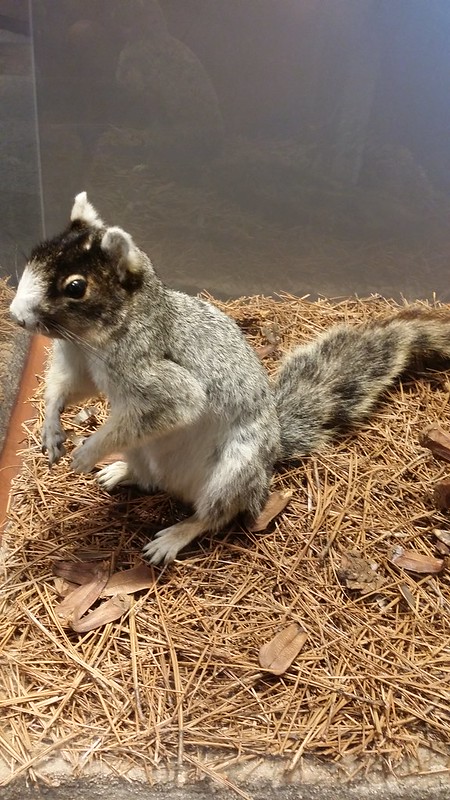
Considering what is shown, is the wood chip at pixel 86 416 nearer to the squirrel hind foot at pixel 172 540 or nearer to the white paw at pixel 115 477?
the white paw at pixel 115 477

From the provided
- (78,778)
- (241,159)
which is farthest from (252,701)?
(241,159)

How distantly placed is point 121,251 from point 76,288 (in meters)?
0.17

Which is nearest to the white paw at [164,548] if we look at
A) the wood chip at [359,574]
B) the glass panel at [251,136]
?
the wood chip at [359,574]

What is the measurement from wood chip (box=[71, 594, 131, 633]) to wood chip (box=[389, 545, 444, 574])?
0.98m

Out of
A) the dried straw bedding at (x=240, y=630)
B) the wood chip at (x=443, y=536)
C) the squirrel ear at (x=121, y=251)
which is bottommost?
the dried straw bedding at (x=240, y=630)

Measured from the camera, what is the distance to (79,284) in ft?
6.09

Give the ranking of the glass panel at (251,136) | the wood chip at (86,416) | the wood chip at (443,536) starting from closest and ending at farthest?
the wood chip at (443,536), the wood chip at (86,416), the glass panel at (251,136)

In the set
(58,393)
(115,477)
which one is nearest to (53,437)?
(58,393)

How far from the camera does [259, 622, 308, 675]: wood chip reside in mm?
2020

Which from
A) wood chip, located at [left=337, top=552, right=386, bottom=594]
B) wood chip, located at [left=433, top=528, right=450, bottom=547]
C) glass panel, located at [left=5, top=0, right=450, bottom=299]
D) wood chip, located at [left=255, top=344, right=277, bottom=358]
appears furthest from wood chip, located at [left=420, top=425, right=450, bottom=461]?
glass panel, located at [left=5, top=0, right=450, bottom=299]

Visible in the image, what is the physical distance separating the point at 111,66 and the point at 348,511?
242cm

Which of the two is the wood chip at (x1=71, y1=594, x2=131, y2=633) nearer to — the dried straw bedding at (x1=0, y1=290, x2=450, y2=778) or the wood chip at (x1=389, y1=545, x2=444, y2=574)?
the dried straw bedding at (x1=0, y1=290, x2=450, y2=778)

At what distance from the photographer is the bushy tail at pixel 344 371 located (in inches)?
108

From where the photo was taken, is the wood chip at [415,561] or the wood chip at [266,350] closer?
the wood chip at [415,561]
